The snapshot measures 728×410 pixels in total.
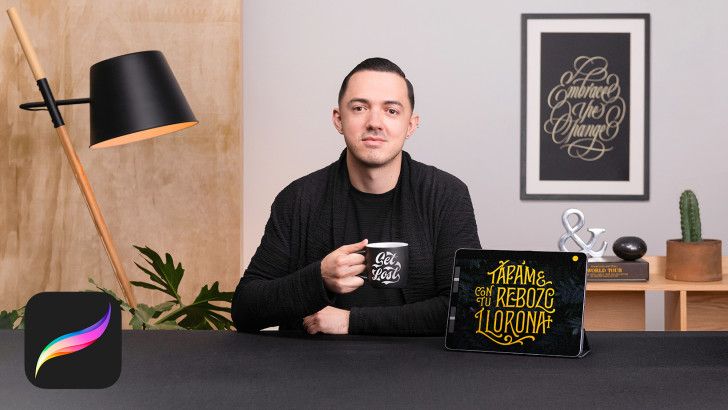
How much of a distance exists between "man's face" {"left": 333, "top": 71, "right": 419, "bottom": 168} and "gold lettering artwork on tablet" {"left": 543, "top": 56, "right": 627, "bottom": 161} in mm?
1834

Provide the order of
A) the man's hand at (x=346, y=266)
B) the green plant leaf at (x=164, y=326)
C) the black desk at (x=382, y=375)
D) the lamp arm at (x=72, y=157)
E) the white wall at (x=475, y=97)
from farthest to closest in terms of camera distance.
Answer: the white wall at (x=475, y=97), the lamp arm at (x=72, y=157), the green plant leaf at (x=164, y=326), the man's hand at (x=346, y=266), the black desk at (x=382, y=375)

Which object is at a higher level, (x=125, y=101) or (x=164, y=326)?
(x=125, y=101)

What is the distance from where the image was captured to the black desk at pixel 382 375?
3.65 ft

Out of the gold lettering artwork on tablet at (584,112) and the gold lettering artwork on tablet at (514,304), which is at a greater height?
the gold lettering artwork on tablet at (584,112)

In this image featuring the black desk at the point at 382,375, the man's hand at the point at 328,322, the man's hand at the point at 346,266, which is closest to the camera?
the black desk at the point at 382,375

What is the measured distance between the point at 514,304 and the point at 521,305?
0.01 m

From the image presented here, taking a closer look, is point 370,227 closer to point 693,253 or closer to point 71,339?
point 71,339

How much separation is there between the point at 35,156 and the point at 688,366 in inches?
99.7

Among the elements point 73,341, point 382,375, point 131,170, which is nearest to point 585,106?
point 131,170

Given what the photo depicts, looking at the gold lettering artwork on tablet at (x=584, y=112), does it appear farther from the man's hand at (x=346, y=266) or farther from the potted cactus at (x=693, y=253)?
the man's hand at (x=346, y=266)

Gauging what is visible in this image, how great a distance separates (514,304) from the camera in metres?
1.37

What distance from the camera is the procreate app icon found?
45.2 inches

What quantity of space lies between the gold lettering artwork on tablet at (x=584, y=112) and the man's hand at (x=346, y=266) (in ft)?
7.39

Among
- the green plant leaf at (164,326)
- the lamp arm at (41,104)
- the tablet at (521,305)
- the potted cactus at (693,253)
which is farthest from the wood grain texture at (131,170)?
the tablet at (521,305)
